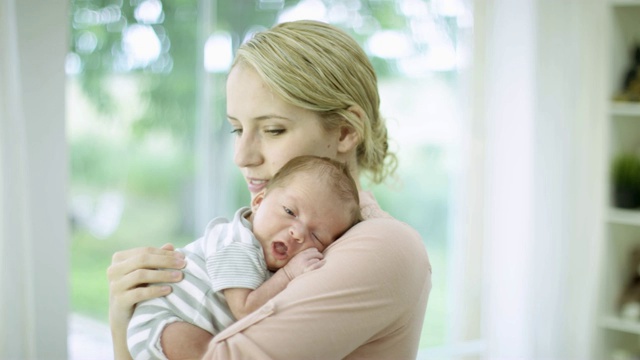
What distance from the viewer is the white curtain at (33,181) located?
7.58 feet

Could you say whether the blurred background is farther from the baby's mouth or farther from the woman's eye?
the baby's mouth

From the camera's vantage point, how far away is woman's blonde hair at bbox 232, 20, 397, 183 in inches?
46.6

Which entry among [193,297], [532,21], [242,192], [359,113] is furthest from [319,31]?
[242,192]

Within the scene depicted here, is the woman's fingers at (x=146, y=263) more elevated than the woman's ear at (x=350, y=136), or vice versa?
the woman's ear at (x=350, y=136)

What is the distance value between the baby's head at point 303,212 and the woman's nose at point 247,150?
104 mm

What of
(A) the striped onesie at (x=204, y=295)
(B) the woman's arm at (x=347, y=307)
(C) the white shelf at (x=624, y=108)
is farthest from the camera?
(C) the white shelf at (x=624, y=108)

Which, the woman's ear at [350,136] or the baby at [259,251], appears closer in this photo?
the baby at [259,251]

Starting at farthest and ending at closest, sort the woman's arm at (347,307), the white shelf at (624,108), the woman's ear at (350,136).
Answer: the white shelf at (624,108) → the woman's ear at (350,136) → the woman's arm at (347,307)

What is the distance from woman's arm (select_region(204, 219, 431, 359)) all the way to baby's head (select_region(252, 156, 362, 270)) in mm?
80

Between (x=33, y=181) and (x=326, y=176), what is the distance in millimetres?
1557

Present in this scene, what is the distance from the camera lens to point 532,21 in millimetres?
3605

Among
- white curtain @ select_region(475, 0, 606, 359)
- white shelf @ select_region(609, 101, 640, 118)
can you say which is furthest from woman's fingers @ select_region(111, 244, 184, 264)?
white shelf @ select_region(609, 101, 640, 118)

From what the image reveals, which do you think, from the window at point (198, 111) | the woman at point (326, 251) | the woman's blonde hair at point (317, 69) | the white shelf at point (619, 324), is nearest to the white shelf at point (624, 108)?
the window at point (198, 111)

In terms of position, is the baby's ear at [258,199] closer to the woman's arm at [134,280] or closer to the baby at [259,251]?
the baby at [259,251]
